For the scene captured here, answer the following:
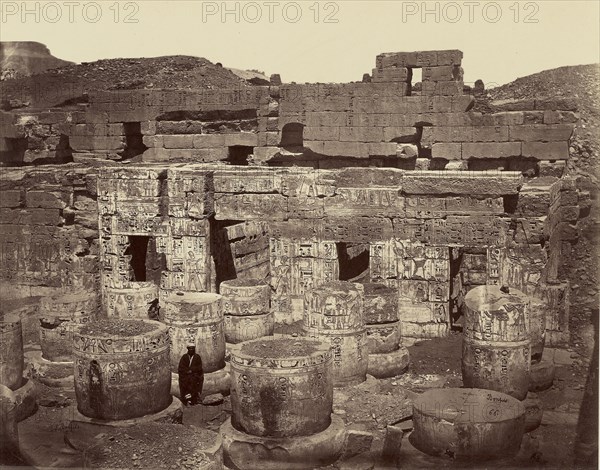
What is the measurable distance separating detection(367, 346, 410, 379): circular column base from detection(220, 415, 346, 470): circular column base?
290cm

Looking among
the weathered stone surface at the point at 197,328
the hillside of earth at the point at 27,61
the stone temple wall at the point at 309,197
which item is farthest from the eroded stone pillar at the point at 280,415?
the hillside of earth at the point at 27,61

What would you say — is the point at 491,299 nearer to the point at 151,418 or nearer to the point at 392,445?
the point at 392,445

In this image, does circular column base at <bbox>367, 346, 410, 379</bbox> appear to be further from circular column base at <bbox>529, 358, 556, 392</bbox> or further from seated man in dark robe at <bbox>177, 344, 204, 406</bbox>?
seated man in dark robe at <bbox>177, 344, 204, 406</bbox>

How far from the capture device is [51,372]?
476 inches

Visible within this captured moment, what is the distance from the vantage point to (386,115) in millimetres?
20984

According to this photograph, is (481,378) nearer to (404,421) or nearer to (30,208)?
(404,421)

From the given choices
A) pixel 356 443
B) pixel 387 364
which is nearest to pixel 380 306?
pixel 387 364

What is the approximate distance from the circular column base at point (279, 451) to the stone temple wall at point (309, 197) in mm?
4580

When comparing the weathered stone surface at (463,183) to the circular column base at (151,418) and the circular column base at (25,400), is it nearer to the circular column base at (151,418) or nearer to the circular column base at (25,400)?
the circular column base at (151,418)

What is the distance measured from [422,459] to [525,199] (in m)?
6.44

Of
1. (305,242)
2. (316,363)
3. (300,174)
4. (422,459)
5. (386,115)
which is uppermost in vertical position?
(386,115)

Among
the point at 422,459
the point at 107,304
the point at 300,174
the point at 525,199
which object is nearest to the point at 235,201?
the point at 300,174

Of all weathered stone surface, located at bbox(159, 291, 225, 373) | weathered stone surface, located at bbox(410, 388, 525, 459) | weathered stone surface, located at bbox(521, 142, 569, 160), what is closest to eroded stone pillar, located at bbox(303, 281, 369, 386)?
weathered stone surface, located at bbox(159, 291, 225, 373)

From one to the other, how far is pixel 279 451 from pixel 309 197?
6.75m
